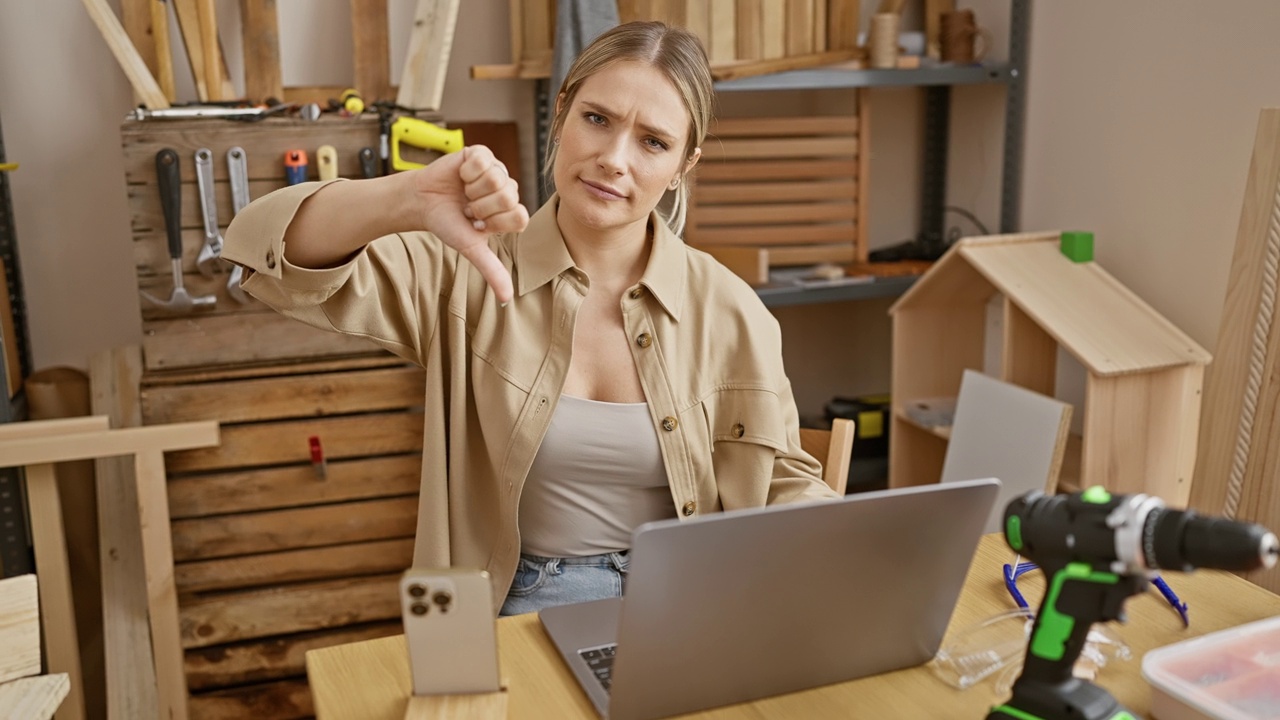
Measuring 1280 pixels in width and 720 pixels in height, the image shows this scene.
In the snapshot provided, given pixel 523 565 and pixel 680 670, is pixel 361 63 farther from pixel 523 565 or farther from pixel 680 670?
pixel 680 670

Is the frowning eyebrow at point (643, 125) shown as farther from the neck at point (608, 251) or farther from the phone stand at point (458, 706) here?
the phone stand at point (458, 706)

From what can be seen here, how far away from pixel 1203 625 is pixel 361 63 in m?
2.09

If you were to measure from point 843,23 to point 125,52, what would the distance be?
1.63m

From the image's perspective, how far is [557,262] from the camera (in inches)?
61.1

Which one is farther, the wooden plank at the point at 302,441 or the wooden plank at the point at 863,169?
the wooden plank at the point at 863,169

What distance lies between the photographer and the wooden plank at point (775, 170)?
2893 mm

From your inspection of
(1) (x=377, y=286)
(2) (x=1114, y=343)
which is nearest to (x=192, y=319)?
(1) (x=377, y=286)

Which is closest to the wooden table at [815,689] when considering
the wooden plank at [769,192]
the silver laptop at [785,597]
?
the silver laptop at [785,597]

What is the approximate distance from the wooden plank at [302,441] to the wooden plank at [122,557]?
19 cm

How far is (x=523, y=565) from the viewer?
5.15ft

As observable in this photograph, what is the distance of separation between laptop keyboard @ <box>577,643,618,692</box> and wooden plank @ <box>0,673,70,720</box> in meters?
0.67

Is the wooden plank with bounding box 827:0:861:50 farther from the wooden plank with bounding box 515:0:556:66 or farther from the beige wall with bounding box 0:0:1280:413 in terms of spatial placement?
the wooden plank with bounding box 515:0:556:66

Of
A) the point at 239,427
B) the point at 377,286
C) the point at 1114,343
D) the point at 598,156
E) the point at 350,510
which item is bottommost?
the point at 350,510

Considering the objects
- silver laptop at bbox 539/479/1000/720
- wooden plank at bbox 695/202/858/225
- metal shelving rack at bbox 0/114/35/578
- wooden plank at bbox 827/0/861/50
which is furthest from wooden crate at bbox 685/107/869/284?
silver laptop at bbox 539/479/1000/720
